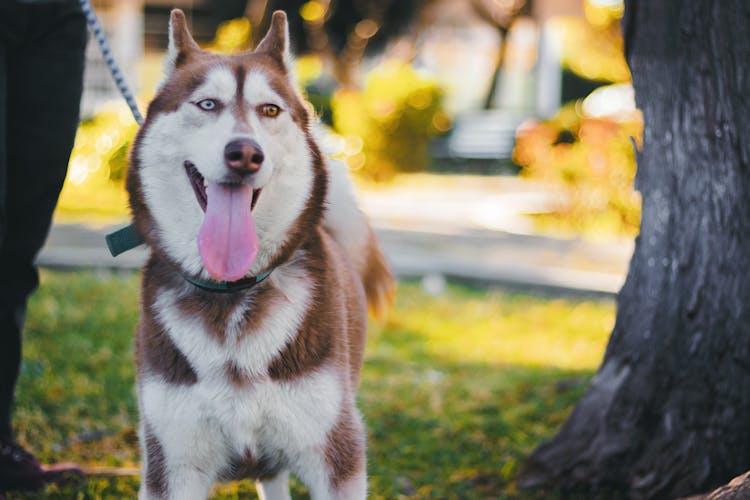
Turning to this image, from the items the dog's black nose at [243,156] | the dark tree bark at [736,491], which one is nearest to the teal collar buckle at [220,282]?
the dog's black nose at [243,156]

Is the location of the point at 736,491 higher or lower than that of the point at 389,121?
lower

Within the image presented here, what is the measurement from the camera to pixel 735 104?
8.99 feet

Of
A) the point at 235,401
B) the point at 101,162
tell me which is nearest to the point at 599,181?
the point at 101,162

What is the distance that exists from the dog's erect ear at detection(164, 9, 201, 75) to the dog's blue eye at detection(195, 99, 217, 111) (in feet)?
0.77

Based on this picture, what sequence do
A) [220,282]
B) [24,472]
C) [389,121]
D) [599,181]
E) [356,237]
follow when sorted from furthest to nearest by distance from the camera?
1. [389,121]
2. [599,181]
3. [24,472]
4. [356,237]
5. [220,282]

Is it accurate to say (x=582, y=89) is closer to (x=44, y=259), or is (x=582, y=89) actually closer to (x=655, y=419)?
(x=44, y=259)

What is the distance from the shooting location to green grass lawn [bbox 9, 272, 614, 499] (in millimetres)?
3443

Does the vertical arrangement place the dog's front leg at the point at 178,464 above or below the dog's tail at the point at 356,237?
below

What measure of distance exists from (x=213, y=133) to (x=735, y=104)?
1643mm

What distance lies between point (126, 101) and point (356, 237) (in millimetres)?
864

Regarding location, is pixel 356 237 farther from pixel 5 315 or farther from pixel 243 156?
pixel 5 315

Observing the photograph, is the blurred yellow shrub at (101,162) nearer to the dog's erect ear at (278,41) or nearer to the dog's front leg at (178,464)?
the dog's erect ear at (278,41)

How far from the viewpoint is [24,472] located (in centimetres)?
306

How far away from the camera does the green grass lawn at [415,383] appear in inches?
136
